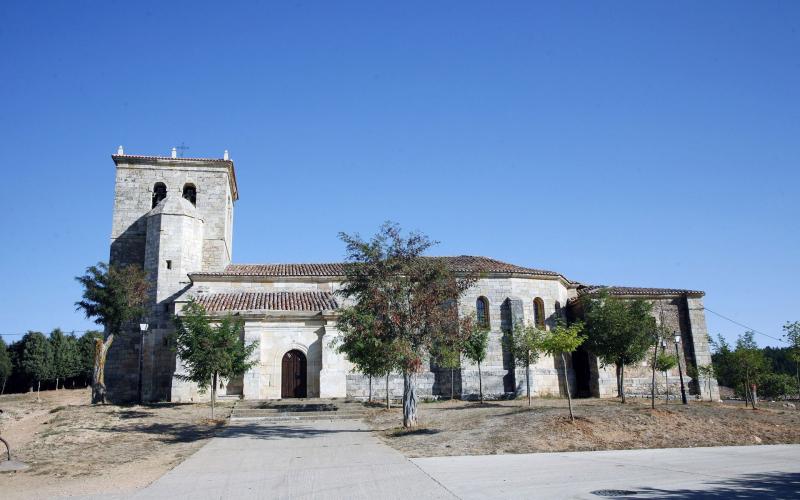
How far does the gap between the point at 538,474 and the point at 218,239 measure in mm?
29742

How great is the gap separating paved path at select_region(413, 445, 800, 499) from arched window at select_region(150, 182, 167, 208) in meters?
30.3

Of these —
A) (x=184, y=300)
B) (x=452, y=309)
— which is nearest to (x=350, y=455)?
(x=452, y=309)

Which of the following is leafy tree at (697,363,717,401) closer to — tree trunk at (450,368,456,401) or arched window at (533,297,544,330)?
arched window at (533,297,544,330)

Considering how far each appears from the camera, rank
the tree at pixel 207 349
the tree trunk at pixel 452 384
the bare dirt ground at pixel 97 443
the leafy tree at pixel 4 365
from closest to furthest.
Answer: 1. the bare dirt ground at pixel 97 443
2. the tree at pixel 207 349
3. the tree trunk at pixel 452 384
4. the leafy tree at pixel 4 365

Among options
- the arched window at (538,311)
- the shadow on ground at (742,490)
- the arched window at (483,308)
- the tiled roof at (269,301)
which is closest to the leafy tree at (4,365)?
the tiled roof at (269,301)

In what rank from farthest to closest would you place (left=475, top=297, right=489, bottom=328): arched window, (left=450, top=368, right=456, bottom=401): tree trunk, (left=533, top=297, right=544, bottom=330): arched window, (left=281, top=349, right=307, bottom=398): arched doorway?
(left=533, top=297, right=544, bottom=330): arched window → (left=475, top=297, right=489, bottom=328): arched window → (left=450, top=368, right=456, bottom=401): tree trunk → (left=281, top=349, right=307, bottom=398): arched doorway

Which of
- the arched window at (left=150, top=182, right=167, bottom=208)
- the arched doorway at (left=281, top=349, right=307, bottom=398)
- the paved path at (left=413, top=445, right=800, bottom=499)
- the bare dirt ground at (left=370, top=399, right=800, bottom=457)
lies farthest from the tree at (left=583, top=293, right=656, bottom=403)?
the arched window at (left=150, top=182, right=167, bottom=208)

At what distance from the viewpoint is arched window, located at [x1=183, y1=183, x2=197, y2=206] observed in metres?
38.0

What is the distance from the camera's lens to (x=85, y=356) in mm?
68125

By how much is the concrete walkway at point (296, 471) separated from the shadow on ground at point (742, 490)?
3.47 meters

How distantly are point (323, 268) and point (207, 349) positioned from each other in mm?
14968

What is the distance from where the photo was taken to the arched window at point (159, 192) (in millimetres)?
37656

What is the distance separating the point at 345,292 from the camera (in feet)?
65.6

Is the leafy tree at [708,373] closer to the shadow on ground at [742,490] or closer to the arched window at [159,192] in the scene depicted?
the shadow on ground at [742,490]
